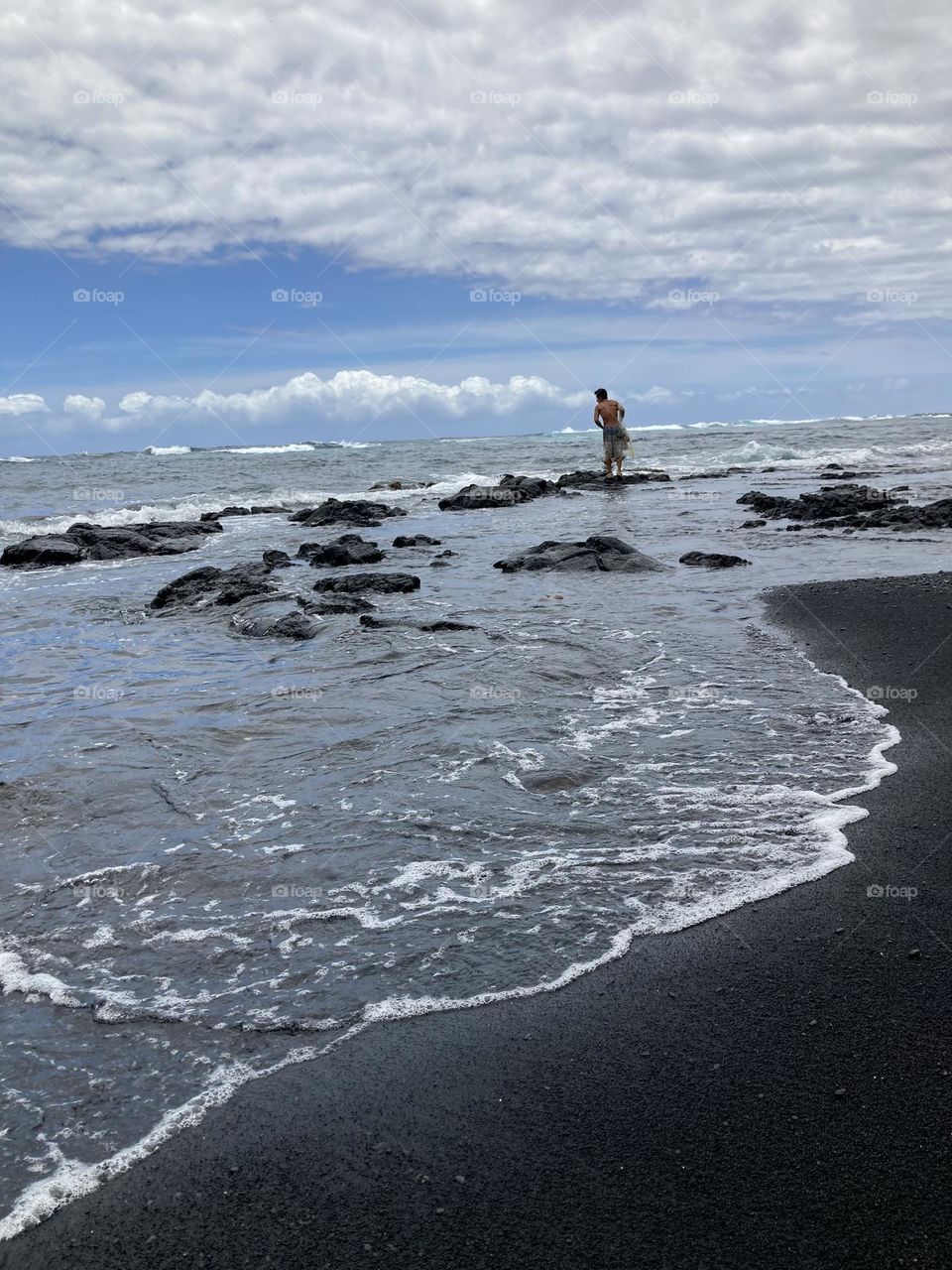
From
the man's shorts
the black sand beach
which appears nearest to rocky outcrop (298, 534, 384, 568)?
the black sand beach

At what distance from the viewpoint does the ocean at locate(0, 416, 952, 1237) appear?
348 centimetres

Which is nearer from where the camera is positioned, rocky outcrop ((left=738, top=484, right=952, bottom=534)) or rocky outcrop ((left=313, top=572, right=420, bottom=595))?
rocky outcrop ((left=313, top=572, right=420, bottom=595))

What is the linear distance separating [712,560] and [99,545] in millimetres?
13057

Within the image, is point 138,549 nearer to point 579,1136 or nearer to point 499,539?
point 499,539

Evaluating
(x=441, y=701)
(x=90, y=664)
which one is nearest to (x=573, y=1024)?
(x=441, y=701)

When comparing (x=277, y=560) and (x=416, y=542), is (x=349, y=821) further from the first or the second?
(x=416, y=542)

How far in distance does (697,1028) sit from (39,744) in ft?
17.9

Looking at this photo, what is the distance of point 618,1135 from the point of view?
2822 mm

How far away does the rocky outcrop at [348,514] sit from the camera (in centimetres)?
2500

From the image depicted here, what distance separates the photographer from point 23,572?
60.2 feet

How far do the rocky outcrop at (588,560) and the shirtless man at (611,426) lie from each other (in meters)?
14.4

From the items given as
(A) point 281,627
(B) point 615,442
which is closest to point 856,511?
(B) point 615,442

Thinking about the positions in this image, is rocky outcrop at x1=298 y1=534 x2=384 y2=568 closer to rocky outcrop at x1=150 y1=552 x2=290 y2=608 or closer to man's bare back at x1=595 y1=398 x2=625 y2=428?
rocky outcrop at x1=150 y1=552 x2=290 y2=608

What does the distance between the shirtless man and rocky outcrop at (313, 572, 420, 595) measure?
16.6 m
